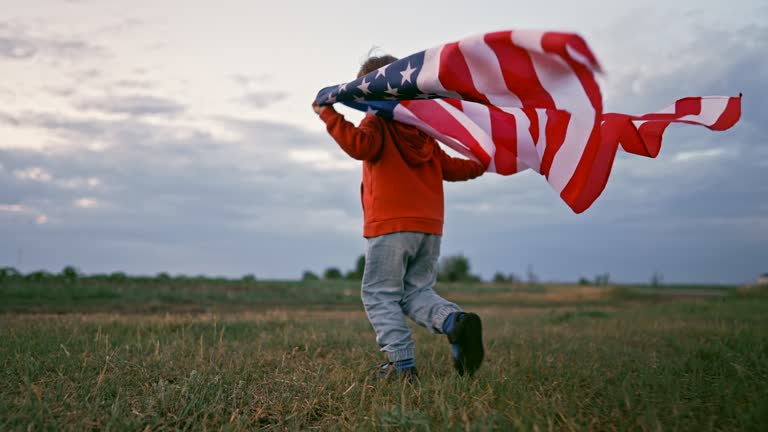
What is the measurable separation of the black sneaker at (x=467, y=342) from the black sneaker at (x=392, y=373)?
0.27m

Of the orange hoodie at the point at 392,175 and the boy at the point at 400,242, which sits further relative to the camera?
the orange hoodie at the point at 392,175

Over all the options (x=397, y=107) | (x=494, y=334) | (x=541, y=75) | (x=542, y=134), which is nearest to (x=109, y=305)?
(x=494, y=334)

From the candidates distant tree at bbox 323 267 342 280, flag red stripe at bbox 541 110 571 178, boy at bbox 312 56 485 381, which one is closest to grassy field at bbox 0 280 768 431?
boy at bbox 312 56 485 381

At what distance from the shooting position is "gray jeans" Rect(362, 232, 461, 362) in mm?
3408

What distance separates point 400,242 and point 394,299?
1.21ft

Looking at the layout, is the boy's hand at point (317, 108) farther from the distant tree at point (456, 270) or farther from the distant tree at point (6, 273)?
the distant tree at point (456, 270)

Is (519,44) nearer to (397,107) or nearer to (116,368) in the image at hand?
(397,107)

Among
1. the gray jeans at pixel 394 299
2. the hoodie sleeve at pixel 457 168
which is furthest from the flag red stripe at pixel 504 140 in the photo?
the gray jeans at pixel 394 299

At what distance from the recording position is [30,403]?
8.04 feet

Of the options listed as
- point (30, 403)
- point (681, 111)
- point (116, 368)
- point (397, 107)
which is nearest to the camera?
point (30, 403)

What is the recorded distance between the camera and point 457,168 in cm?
416

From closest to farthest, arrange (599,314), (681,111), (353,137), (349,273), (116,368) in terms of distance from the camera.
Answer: (116,368)
(353,137)
(681,111)
(599,314)
(349,273)

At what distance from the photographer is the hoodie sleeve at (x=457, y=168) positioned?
4152 millimetres

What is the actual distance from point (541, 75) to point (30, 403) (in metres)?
2.75
